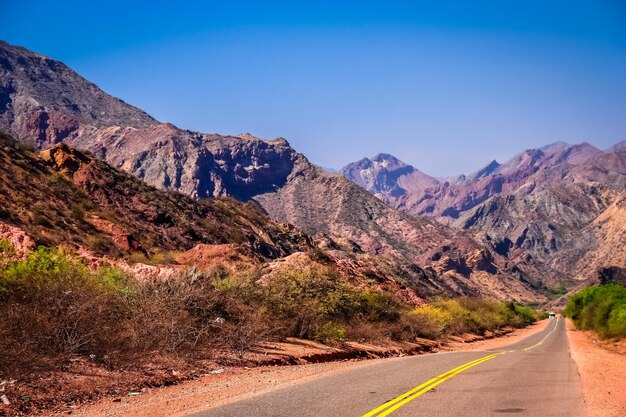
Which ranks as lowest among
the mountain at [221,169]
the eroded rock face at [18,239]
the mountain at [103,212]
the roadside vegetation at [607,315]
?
the roadside vegetation at [607,315]

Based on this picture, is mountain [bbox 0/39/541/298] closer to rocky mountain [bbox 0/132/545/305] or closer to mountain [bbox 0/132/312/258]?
mountain [bbox 0/132/312/258]

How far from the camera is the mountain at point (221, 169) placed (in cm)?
13250

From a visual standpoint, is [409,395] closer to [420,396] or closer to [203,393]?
[420,396]

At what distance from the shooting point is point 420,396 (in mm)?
10859

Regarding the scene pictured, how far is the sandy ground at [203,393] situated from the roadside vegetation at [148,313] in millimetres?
1781

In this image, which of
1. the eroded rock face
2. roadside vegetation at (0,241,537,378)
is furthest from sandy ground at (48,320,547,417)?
the eroded rock face

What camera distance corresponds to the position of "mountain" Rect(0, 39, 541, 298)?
132 metres

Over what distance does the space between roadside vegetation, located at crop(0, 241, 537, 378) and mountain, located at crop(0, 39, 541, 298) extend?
8963 centimetres

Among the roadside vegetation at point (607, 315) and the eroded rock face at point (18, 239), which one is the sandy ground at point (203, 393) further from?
the roadside vegetation at point (607, 315)

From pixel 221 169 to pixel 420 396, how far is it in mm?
169080

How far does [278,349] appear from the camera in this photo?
64.4ft

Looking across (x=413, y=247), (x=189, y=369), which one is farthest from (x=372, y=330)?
(x=413, y=247)

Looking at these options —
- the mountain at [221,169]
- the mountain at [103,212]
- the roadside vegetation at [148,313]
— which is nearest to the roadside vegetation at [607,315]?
the roadside vegetation at [148,313]

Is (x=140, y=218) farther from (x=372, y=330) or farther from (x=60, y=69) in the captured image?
(x=60, y=69)
